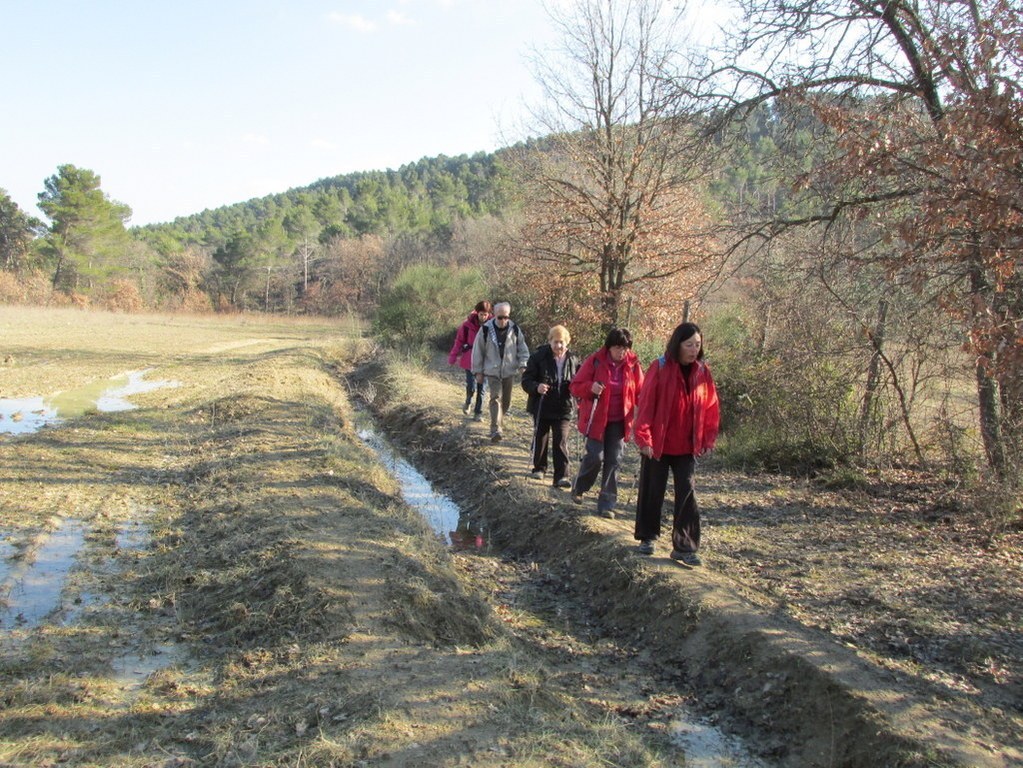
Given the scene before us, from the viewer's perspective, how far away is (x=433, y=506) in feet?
30.8

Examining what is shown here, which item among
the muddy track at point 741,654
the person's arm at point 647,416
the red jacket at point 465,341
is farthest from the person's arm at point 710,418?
the red jacket at point 465,341

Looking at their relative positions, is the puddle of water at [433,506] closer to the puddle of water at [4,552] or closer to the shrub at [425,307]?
the puddle of water at [4,552]

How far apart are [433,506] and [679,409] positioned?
457 cm

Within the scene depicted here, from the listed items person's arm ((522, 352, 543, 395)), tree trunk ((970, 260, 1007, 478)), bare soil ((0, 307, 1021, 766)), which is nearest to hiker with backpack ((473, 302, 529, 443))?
bare soil ((0, 307, 1021, 766))

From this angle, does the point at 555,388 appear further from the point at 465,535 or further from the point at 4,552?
the point at 4,552

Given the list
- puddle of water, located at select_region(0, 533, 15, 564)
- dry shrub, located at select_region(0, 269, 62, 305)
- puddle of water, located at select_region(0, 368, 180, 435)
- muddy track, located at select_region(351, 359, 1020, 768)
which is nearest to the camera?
muddy track, located at select_region(351, 359, 1020, 768)

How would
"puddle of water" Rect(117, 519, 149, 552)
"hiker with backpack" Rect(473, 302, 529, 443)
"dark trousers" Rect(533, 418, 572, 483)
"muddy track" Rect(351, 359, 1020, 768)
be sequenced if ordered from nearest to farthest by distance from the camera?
"muddy track" Rect(351, 359, 1020, 768) < "puddle of water" Rect(117, 519, 149, 552) < "dark trousers" Rect(533, 418, 572, 483) < "hiker with backpack" Rect(473, 302, 529, 443)

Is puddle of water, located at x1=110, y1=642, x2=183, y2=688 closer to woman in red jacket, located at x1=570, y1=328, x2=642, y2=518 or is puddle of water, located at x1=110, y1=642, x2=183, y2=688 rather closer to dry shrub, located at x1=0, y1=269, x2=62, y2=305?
woman in red jacket, located at x1=570, y1=328, x2=642, y2=518

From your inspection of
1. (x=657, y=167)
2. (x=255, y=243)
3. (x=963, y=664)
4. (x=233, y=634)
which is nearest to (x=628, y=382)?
(x=963, y=664)

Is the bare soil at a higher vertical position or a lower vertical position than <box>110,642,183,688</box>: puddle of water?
higher

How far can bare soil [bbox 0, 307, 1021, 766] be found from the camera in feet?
12.0

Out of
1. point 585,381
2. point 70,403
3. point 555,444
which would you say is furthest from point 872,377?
point 70,403

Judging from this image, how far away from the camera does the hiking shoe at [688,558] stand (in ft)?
20.0

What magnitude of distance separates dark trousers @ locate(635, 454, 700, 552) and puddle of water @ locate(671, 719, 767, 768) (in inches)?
75.6
